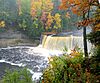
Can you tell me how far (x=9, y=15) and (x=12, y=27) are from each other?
3.62m

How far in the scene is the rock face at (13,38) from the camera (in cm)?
4728

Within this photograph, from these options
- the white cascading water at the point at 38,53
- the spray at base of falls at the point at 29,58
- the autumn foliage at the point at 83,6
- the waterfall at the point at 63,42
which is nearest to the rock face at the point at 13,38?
the white cascading water at the point at 38,53

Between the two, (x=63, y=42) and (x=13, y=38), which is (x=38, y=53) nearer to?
(x=63, y=42)

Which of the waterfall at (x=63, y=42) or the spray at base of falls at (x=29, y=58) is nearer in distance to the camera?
the spray at base of falls at (x=29, y=58)

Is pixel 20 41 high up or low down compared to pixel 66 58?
down

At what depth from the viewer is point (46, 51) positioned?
39.7m

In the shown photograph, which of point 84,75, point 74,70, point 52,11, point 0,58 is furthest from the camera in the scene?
point 52,11

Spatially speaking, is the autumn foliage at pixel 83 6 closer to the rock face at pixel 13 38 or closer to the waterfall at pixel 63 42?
the waterfall at pixel 63 42

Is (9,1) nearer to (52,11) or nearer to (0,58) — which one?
(52,11)

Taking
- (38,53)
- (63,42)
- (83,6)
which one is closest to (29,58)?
(38,53)

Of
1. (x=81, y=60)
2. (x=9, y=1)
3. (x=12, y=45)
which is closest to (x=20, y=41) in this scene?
(x=12, y=45)

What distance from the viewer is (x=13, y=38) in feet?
160

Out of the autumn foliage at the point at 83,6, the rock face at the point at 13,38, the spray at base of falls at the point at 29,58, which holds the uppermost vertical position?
the autumn foliage at the point at 83,6

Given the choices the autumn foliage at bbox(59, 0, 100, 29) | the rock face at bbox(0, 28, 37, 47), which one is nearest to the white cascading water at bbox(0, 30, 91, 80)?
the rock face at bbox(0, 28, 37, 47)
